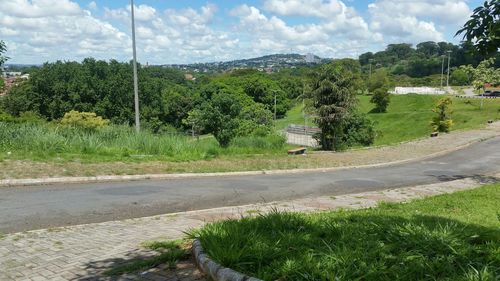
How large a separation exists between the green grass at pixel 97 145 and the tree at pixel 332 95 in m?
6.23

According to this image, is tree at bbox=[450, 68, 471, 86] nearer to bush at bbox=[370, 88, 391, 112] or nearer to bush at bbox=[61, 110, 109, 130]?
bush at bbox=[370, 88, 391, 112]

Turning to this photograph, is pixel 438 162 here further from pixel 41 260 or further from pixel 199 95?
pixel 199 95

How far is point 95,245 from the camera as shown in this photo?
5.73 m

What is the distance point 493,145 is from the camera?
76.3 feet

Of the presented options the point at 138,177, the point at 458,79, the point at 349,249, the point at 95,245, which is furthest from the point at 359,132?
the point at 458,79

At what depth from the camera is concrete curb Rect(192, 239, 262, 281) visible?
→ 393cm

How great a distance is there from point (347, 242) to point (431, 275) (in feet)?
3.52

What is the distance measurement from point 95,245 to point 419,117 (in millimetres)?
54241

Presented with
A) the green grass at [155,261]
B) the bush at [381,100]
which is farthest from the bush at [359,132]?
the bush at [381,100]

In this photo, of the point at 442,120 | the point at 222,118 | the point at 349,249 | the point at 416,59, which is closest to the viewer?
the point at 349,249

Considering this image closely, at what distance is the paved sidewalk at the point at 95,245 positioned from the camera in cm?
463

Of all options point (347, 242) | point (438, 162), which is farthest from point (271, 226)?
point (438, 162)

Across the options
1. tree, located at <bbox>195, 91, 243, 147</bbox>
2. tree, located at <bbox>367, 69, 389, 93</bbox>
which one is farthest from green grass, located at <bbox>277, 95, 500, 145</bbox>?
tree, located at <bbox>195, 91, 243, 147</bbox>

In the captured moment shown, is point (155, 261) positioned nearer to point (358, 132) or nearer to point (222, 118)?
point (222, 118)
